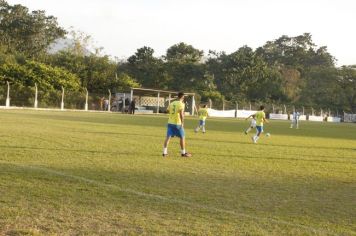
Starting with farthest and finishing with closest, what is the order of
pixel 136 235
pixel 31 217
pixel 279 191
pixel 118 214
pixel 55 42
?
pixel 55 42 < pixel 279 191 < pixel 118 214 < pixel 31 217 < pixel 136 235

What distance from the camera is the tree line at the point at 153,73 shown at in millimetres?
59594

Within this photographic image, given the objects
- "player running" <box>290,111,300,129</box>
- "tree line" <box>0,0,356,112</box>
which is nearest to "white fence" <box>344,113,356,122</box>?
"tree line" <box>0,0,356,112</box>

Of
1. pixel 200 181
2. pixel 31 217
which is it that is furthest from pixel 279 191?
pixel 31 217

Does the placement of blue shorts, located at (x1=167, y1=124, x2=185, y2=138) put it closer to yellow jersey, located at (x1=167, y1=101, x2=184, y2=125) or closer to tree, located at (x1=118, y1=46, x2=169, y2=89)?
yellow jersey, located at (x1=167, y1=101, x2=184, y2=125)

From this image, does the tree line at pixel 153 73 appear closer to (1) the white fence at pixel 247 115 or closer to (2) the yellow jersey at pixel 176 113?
(1) the white fence at pixel 247 115

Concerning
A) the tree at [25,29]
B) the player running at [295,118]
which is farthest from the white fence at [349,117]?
the tree at [25,29]

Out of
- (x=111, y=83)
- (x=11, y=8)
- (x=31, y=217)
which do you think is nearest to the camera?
(x=31, y=217)

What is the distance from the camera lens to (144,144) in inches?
693

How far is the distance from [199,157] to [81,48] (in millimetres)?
83685

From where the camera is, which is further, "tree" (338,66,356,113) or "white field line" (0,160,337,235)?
"tree" (338,66,356,113)

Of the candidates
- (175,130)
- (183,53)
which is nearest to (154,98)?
(183,53)

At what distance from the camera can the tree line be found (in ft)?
196

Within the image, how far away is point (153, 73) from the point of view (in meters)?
79.2

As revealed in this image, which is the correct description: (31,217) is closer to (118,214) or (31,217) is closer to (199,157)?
(118,214)
